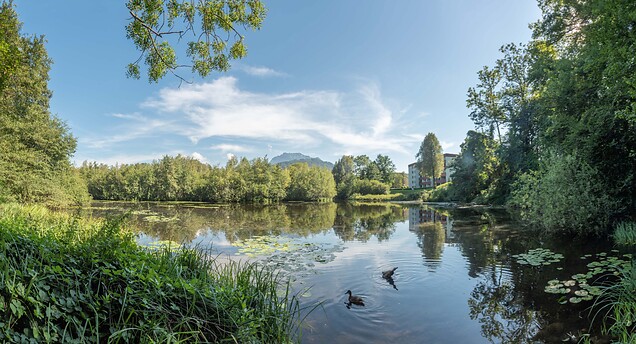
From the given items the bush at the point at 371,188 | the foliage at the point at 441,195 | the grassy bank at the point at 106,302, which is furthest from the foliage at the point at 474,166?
the grassy bank at the point at 106,302

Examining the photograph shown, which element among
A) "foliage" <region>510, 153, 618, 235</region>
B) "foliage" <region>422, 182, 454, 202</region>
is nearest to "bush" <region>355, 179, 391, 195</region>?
"foliage" <region>422, 182, 454, 202</region>

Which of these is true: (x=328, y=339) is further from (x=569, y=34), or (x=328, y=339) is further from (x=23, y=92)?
(x=23, y=92)

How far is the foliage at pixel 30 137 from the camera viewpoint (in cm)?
1820

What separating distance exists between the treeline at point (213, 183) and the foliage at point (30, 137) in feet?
110

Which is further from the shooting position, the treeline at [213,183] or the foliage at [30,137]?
the treeline at [213,183]

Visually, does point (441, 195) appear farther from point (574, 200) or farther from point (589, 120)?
point (589, 120)

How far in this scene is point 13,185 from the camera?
1894cm

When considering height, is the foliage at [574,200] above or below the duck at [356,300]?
above

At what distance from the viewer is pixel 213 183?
192 feet

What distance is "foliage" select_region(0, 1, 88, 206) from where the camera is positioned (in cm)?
1820

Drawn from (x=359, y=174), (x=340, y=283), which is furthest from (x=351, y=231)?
(x=359, y=174)

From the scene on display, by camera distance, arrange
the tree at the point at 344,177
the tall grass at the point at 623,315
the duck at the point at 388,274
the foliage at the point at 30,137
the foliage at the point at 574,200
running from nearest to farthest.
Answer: the tall grass at the point at 623,315 < the duck at the point at 388,274 < the foliage at the point at 574,200 < the foliage at the point at 30,137 < the tree at the point at 344,177

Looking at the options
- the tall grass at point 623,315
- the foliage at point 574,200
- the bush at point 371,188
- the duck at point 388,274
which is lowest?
the duck at point 388,274

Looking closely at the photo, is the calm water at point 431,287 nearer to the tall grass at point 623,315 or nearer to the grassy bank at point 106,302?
the tall grass at point 623,315
